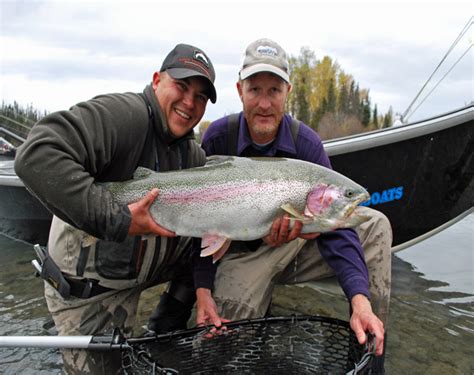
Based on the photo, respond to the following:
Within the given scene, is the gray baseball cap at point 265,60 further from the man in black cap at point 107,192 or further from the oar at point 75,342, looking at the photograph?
the oar at point 75,342

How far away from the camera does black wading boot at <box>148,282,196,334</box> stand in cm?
335

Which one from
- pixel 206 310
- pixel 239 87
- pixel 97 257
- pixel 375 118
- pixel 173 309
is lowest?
pixel 375 118

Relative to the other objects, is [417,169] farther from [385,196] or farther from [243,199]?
[243,199]

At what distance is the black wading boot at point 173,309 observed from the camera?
3.35m

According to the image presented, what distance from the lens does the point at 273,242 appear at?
2680mm

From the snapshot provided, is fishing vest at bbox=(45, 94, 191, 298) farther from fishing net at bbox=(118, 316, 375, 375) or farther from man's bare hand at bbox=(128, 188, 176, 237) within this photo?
fishing net at bbox=(118, 316, 375, 375)

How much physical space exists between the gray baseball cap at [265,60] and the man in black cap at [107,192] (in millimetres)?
447

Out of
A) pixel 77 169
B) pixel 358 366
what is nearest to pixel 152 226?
pixel 77 169

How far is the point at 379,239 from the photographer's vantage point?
2900 mm

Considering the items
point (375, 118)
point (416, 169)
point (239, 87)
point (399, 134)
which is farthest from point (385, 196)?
point (375, 118)

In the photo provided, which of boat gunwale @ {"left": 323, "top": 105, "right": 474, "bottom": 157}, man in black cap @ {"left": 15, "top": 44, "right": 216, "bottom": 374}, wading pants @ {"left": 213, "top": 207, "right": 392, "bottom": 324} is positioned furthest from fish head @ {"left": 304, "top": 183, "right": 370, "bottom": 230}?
boat gunwale @ {"left": 323, "top": 105, "right": 474, "bottom": 157}

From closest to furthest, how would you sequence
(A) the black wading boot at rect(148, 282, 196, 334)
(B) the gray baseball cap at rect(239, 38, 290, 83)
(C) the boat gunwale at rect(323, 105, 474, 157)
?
(B) the gray baseball cap at rect(239, 38, 290, 83) < (A) the black wading boot at rect(148, 282, 196, 334) < (C) the boat gunwale at rect(323, 105, 474, 157)

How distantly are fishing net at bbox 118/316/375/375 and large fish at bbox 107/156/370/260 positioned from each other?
47cm

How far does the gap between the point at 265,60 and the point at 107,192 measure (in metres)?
1.46
